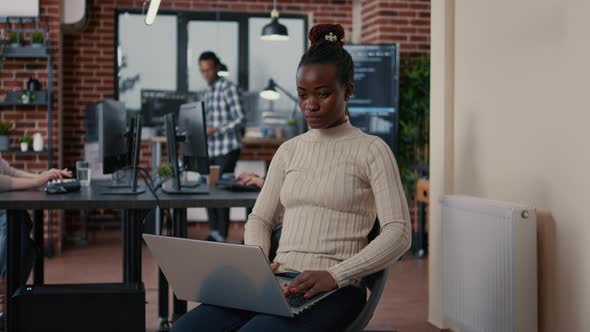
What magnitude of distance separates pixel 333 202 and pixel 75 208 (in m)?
1.51

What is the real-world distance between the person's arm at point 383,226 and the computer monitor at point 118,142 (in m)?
1.69

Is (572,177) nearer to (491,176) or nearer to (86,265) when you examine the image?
(491,176)

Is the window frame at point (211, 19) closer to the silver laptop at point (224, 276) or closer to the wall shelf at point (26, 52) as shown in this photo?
the wall shelf at point (26, 52)

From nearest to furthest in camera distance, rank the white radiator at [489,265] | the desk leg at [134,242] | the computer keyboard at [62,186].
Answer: the white radiator at [489,265] → the desk leg at [134,242] → the computer keyboard at [62,186]

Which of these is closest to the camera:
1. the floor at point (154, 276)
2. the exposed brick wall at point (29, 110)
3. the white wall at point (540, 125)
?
the white wall at point (540, 125)

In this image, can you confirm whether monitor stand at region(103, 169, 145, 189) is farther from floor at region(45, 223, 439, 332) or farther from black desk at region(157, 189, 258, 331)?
floor at region(45, 223, 439, 332)

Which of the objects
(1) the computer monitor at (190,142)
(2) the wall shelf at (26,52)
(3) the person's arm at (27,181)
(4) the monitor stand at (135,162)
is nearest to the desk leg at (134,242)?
(4) the monitor stand at (135,162)

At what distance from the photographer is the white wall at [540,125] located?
8.73ft

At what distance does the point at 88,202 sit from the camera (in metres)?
3.35

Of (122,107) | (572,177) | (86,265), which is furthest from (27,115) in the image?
(572,177)

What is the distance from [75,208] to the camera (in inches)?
133

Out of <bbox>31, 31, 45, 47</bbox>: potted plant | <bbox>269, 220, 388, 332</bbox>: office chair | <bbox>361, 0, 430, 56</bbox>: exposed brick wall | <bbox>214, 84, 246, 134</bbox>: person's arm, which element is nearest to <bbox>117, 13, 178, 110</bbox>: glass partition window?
<bbox>31, 31, 45, 47</bbox>: potted plant

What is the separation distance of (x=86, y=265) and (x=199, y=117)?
9.52 feet

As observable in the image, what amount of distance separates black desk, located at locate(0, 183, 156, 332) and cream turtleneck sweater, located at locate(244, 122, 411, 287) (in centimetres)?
A: 122
